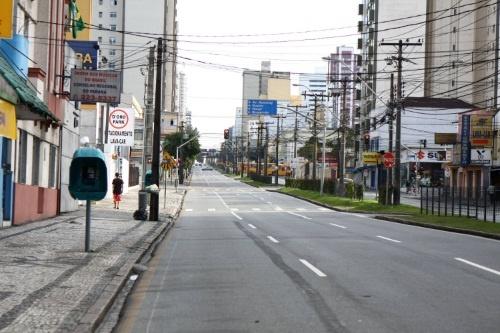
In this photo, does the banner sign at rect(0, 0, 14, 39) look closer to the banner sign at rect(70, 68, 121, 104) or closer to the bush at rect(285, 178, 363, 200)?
the banner sign at rect(70, 68, 121, 104)

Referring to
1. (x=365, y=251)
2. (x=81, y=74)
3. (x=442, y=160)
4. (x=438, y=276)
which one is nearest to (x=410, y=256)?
(x=365, y=251)

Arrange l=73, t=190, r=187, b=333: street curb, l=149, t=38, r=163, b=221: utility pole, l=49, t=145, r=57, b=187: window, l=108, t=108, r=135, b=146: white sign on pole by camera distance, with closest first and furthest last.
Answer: l=73, t=190, r=187, b=333: street curb, l=49, t=145, r=57, b=187: window, l=149, t=38, r=163, b=221: utility pole, l=108, t=108, r=135, b=146: white sign on pole

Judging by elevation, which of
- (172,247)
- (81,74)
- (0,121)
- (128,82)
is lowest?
(172,247)

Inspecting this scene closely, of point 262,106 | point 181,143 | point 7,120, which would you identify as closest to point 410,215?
point 262,106

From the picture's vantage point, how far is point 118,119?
141 ft

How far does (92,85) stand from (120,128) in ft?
60.4

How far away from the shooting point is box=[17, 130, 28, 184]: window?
22016 millimetres

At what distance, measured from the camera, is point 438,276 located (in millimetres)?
12961

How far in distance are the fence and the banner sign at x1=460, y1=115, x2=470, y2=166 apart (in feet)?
56.0

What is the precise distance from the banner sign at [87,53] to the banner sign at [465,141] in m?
32.7

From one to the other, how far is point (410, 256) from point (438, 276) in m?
3.55

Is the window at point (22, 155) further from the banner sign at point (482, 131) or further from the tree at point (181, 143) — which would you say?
the tree at point (181, 143)

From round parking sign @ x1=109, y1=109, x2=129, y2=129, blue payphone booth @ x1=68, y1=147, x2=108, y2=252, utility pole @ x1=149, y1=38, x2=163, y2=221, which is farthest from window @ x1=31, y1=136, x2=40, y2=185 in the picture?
round parking sign @ x1=109, y1=109, x2=129, y2=129

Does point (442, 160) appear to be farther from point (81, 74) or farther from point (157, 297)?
point (157, 297)
